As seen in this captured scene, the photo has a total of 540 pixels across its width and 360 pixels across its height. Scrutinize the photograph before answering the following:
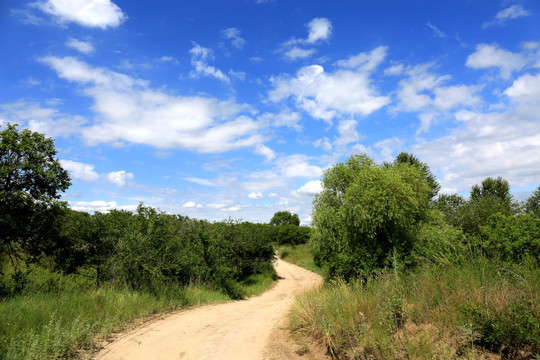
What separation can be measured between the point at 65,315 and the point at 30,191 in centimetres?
529

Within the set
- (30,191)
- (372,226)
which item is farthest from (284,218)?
(30,191)

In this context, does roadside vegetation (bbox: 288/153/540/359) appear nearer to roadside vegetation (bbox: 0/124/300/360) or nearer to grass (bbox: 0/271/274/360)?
grass (bbox: 0/271/274/360)

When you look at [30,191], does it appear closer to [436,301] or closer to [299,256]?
[436,301]

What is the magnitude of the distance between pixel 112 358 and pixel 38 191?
7278 mm

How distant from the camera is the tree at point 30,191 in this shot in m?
9.71

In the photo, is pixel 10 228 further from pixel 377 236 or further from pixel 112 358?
pixel 377 236

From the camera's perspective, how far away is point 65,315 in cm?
759

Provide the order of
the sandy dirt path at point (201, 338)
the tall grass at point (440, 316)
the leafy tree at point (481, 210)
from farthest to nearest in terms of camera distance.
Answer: the leafy tree at point (481, 210)
the sandy dirt path at point (201, 338)
the tall grass at point (440, 316)

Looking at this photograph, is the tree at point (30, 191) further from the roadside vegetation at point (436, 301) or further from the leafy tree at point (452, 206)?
the leafy tree at point (452, 206)

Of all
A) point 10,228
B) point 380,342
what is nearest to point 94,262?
point 10,228

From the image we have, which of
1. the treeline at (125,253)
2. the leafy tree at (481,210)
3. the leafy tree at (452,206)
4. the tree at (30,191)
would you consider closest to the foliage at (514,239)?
the treeline at (125,253)

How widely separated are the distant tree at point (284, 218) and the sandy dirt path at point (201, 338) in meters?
91.7

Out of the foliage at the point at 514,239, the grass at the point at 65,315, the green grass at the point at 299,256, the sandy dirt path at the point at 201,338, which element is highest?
the foliage at the point at 514,239

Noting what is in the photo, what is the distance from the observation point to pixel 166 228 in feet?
48.6
